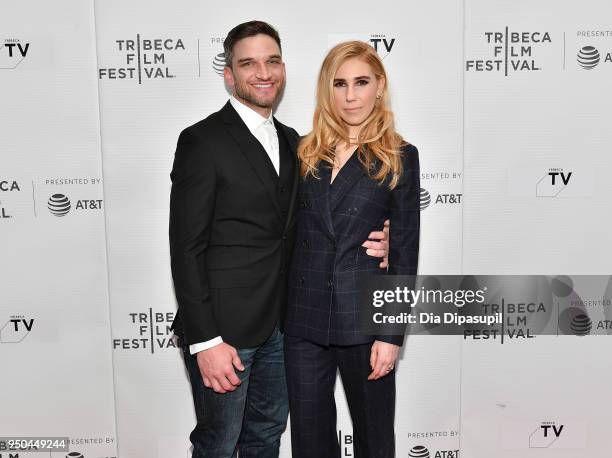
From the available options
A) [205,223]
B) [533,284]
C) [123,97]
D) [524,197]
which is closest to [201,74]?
[123,97]

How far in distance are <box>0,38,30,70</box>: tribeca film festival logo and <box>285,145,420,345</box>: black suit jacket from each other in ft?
5.31

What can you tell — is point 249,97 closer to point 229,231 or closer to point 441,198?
point 229,231

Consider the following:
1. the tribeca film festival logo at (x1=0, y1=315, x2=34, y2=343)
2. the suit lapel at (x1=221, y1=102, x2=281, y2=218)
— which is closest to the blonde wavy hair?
the suit lapel at (x1=221, y1=102, x2=281, y2=218)

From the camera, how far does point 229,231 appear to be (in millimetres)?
1896

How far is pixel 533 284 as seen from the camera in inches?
105

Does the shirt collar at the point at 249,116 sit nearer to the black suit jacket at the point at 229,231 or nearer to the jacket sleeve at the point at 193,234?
the black suit jacket at the point at 229,231

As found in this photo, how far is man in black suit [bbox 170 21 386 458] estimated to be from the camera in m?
1.82

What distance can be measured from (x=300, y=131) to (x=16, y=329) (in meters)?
1.68

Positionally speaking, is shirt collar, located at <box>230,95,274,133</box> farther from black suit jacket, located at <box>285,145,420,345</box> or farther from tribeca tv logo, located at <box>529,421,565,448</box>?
tribeca tv logo, located at <box>529,421,565,448</box>

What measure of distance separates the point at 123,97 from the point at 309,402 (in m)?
1.61

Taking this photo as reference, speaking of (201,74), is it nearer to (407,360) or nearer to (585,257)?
(407,360)

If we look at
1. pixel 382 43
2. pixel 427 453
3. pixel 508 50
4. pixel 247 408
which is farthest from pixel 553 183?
pixel 247 408

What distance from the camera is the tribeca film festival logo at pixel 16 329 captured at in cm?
265

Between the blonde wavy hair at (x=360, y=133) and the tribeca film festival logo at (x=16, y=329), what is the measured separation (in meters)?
1.64
